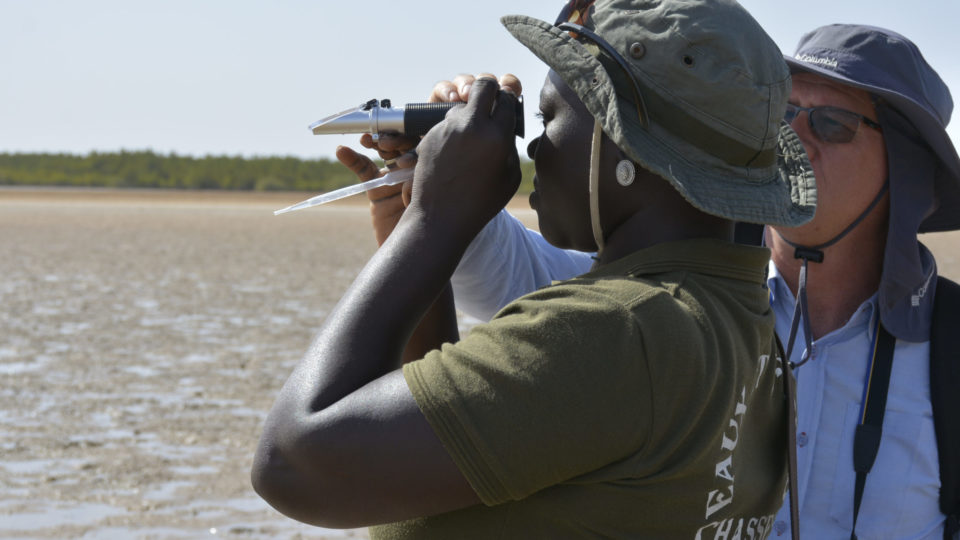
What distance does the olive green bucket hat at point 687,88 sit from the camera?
5.25ft

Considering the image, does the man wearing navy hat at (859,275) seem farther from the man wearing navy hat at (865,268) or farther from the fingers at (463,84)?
the fingers at (463,84)

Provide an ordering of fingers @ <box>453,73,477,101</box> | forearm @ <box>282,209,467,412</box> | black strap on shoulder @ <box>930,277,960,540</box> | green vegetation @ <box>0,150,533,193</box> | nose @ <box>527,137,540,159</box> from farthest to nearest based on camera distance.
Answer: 1. green vegetation @ <box>0,150,533,193</box>
2. black strap on shoulder @ <box>930,277,960,540</box>
3. fingers @ <box>453,73,477,101</box>
4. nose @ <box>527,137,540,159</box>
5. forearm @ <box>282,209,467,412</box>

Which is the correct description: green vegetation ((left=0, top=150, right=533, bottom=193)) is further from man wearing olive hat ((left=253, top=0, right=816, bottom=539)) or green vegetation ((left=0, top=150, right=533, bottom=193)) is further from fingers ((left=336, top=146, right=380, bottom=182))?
man wearing olive hat ((left=253, top=0, right=816, bottom=539))

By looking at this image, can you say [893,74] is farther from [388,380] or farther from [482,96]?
[388,380]

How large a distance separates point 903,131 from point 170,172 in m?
75.1

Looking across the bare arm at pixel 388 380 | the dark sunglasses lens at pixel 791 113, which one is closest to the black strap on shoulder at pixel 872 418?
the dark sunglasses lens at pixel 791 113

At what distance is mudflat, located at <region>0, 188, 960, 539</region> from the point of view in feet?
18.3

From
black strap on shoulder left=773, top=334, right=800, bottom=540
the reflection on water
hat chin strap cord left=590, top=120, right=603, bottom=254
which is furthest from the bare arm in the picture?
the reflection on water

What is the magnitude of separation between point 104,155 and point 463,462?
269ft

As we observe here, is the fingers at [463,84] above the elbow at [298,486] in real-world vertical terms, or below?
above

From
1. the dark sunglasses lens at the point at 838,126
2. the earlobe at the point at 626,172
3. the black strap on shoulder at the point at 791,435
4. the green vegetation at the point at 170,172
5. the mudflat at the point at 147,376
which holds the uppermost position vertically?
the earlobe at the point at 626,172

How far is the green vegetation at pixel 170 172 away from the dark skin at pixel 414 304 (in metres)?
62.7

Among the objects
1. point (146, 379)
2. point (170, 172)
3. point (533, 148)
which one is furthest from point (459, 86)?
point (170, 172)

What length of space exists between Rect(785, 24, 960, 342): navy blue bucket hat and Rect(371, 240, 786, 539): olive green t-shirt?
3.77ft
